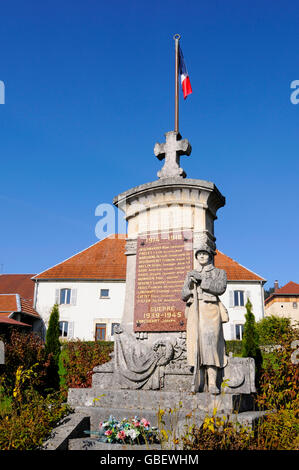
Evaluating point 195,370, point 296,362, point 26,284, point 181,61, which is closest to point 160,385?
point 195,370

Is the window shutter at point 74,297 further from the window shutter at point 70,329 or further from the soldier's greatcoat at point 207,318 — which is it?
the soldier's greatcoat at point 207,318

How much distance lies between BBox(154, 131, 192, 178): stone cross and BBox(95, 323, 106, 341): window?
23.2 meters

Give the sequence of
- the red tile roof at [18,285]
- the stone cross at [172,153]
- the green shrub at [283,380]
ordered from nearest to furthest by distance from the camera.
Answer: the green shrub at [283,380] → the stone cross at [172,153] → the red tile roof at [18,285]

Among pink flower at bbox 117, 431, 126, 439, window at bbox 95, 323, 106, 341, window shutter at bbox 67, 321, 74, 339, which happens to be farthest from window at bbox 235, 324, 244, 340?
pink flower at bbox 117, 431, 126, 439

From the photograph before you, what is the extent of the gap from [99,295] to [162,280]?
926 inches

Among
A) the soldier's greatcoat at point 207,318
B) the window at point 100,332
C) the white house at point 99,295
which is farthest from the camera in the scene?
the white house at point 99,295

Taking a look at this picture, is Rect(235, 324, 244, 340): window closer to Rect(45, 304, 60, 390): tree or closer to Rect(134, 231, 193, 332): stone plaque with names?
Rect(45, 304, 60, 390): tree

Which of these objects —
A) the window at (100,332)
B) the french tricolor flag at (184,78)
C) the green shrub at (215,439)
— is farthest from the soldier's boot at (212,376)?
the window at (100,332)

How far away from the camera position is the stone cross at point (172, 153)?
329 inches

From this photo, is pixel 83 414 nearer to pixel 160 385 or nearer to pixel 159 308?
pixel 160 385

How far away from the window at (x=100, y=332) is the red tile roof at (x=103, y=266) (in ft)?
11.4

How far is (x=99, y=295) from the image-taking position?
30.4 metres

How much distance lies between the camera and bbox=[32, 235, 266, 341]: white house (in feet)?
98.2

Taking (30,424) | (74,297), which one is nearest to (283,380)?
(30,424)
